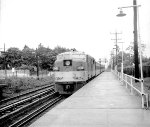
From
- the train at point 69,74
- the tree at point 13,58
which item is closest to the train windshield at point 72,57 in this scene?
the train at point 69,74

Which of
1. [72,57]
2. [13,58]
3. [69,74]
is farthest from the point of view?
[13,58]

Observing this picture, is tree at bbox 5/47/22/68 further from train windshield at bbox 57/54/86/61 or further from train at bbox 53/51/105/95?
train at bbox 53/51/105/95

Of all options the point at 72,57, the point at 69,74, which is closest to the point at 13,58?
the point at 72,57

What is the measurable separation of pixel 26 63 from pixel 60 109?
76.8 metres

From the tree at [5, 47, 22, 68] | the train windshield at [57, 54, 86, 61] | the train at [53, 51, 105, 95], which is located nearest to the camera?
the train at [53, 51, 105, 95]

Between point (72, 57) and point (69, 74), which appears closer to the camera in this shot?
point (69, 74)

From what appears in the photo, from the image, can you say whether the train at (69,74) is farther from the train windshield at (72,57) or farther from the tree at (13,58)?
the tree at (13,58)

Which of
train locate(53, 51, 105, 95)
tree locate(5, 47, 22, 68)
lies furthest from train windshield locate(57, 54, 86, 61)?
tree locate(5, 47, 22, 68)

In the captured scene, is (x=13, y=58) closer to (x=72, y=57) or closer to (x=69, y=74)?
(x=72, y=57)

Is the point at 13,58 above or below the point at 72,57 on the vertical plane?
above

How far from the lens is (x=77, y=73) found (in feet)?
54.3

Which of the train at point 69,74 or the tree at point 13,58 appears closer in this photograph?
the train at point 69,74

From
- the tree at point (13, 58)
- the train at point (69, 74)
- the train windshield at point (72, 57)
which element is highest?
the tree at point (13, 58)

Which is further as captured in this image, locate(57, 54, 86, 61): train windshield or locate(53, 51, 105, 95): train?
locate(57, 54, 86, 61): train windshield
